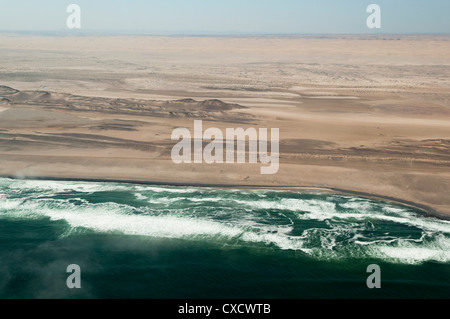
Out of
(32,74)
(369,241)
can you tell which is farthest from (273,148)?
(32,74)

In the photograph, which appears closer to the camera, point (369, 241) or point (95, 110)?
point (369, 241)

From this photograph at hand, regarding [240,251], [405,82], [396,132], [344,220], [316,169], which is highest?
[405,82]

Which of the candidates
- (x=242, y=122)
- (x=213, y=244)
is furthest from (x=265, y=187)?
(x=242, y=122)

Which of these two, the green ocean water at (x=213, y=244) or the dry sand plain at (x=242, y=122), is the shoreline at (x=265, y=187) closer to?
the dry sand plain at (x=242, y=122)

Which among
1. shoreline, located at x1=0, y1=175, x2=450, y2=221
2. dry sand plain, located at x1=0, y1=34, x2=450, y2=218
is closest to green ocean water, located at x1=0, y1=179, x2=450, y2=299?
shoreline, located at x1=0, y1=175, x2=450, y2=221

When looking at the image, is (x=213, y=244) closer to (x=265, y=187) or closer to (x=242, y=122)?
(x=265, y=187)

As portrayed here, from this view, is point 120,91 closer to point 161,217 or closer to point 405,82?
point 161,217
